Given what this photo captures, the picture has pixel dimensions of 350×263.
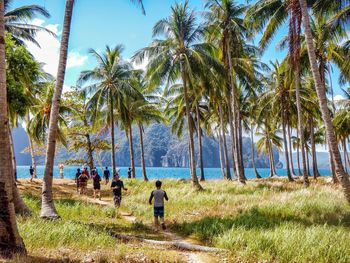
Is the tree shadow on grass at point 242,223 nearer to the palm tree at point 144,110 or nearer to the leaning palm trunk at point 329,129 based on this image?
the leaning palm trunk at point 329,129

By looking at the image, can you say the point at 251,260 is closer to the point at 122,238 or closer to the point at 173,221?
the point at 122,238

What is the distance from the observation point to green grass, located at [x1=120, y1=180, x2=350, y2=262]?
8.46 m

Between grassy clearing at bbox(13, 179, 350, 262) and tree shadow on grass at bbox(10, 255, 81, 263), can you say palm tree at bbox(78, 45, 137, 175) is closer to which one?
grassy clearing at bbox(13, 179, 350, 262)

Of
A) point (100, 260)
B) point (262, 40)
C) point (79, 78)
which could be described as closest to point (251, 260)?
point (100, 260)

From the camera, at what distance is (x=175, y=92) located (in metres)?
36.9

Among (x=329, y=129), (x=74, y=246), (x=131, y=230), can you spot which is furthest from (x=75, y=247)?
(x=329, y=129)

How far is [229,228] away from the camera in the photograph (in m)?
11.4

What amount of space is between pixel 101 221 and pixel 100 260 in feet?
21.7

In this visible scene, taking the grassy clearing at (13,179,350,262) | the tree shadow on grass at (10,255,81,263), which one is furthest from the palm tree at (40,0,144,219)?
the tree shadow on grass at (10,255,81,263)

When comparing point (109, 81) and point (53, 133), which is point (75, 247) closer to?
point (53, 133)

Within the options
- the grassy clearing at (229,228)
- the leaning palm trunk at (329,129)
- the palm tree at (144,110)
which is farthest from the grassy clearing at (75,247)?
the palm tree at (144,110)

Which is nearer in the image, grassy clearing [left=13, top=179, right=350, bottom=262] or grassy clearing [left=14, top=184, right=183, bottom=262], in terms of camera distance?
grassy clearing [left=14, top=184, right=183, bottom=262]

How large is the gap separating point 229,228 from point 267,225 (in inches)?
48.3

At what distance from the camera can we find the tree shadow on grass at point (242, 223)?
11.2m
